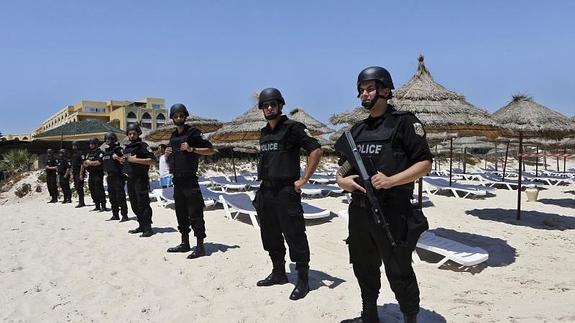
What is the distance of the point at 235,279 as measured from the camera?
411 centimetres

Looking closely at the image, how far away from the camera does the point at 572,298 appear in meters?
3.67

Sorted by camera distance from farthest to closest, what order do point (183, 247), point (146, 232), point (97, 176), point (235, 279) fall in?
point (97, 176) → point (146, 232) → point (183, 247) → point (235, 279)

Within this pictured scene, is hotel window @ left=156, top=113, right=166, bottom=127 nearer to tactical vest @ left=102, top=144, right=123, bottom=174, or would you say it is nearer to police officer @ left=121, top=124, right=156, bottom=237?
tactical vest @ left=102, top=144, right=123, bottom=174

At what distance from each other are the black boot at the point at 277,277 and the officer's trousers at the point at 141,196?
282 centimetres

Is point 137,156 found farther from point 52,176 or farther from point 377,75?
point 52,176

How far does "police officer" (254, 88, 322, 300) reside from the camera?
11.7 feet

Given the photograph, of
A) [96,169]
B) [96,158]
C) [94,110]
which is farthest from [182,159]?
[94,110]

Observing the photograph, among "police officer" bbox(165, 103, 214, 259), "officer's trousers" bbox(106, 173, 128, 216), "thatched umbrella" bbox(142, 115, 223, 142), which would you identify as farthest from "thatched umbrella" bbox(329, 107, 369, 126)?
"thatched umbrella" bbox(142, 115, 223, 142)

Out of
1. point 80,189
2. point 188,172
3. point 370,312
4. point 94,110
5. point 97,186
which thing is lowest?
point 370,312

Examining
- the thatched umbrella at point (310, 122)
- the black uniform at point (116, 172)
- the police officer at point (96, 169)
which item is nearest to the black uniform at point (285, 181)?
the black uniform at point (116, 172)

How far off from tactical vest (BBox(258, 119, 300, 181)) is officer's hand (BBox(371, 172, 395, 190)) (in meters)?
1.23

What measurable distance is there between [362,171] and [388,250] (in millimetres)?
494

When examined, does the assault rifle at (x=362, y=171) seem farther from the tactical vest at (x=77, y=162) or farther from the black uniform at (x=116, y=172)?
the tactical vest at (x=77, y=162)

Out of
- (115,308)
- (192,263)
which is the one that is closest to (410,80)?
(192,263)
